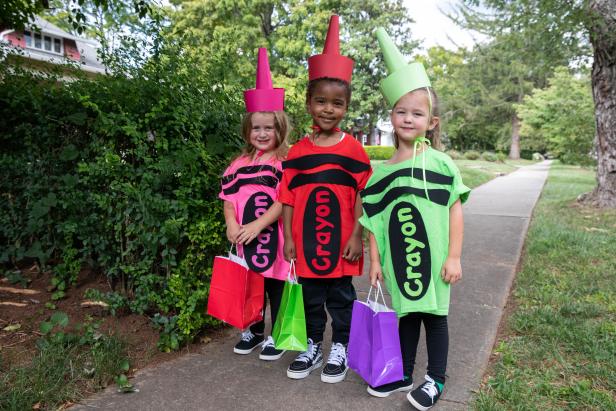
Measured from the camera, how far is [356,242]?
265 centimetres

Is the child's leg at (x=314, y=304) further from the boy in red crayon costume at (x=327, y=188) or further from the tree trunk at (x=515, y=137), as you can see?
the tree trunk at (x=515, y=137)

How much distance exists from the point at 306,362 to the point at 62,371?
1.34 metres

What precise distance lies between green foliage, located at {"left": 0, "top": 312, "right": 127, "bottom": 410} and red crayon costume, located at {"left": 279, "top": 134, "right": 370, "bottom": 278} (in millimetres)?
1237

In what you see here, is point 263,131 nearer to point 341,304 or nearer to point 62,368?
Answer: point 341,304

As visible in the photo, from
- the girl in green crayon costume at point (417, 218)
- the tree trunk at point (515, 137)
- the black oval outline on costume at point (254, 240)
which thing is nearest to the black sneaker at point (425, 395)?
the girl in green crayon costume at point (417, 218)

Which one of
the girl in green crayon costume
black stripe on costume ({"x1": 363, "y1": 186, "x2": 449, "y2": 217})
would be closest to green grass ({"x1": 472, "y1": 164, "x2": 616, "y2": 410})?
the girl in green crayon costume

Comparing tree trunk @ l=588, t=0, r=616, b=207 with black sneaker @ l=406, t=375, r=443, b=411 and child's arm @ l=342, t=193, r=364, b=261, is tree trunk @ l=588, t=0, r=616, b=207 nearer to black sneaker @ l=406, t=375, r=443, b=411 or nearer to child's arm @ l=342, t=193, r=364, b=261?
child's arm @ l=342, t=193, r=364, b=261

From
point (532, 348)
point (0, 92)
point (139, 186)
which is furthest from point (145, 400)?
point (0, 92)

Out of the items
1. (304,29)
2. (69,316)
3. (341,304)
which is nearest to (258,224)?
(341,304)

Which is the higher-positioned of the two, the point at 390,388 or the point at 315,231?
the point at 315,231

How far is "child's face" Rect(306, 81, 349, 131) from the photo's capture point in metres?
2.64

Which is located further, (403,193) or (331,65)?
(331,65)

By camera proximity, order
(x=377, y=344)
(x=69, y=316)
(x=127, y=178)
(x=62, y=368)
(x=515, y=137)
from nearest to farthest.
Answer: (x=377, y=344)
(x=62, y=368)
(x=127, y=178)
(x=69, y=316)
(x=515, y=137)

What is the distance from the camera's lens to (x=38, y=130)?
3375 millimetres
